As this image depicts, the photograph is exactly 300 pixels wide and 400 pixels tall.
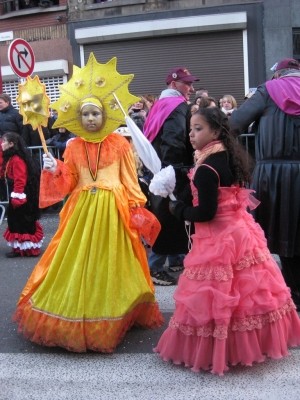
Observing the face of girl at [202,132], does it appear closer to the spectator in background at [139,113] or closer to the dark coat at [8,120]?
the spectator in background at [139,113]

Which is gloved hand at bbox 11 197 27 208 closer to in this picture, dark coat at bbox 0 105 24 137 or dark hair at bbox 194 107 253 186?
dark coat at bbox 0 105 24 137

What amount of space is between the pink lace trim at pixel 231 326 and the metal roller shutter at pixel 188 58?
12048 millimetres

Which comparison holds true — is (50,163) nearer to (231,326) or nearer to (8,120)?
(231,326)

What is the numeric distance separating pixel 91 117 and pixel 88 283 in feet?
3.63

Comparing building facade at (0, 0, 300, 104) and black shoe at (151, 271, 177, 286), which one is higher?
building facade at (0, 0, 300, 104)

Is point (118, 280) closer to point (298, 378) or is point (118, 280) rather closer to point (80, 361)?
point (80, 361)

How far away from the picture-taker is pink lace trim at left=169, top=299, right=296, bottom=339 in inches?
132

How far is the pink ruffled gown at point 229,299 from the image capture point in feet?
11.1

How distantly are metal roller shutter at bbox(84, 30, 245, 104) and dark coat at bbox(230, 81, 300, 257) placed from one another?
1087 centimetres

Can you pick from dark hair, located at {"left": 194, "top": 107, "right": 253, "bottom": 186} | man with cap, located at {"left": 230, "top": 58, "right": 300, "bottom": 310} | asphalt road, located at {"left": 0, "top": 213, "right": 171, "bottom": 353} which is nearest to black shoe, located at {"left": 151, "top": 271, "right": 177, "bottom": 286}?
asphalt road, located at {"left": 0, "top": 213, "right": 171, "bottom": 353}

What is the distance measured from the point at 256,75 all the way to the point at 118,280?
38.8ft

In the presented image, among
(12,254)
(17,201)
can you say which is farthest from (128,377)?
(12,254)

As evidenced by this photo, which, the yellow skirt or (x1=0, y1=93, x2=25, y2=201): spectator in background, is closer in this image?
the yellow skirt

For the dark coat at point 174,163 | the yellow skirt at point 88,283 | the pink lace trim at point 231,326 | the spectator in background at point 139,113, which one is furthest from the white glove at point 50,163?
the spectator in background at point 139,113
